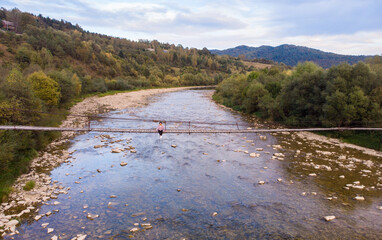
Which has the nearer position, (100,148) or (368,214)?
(368,214)

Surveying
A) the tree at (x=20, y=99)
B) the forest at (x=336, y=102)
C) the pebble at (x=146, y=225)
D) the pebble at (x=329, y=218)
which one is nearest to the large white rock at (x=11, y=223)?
the pebble at (x=146, y=225)

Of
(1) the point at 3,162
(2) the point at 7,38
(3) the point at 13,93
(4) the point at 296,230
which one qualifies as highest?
(2) the point at 7,38

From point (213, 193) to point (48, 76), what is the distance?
22206 millimetres

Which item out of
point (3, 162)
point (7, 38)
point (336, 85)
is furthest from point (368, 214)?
point (7, 38)

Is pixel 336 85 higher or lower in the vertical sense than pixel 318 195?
higher

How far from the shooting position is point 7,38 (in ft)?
162

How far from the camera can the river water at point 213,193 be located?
23.6ft

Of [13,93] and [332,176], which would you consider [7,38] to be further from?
[332,176]

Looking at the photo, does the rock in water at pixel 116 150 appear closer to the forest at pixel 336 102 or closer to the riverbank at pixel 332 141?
the riverbank at pixel 332 141

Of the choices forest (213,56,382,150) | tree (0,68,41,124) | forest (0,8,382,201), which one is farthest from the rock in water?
forest (213,56,382,150)

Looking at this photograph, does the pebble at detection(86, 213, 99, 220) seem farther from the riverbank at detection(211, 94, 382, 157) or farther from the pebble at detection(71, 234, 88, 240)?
the riverbank at detection(211, 94, 382, 157)

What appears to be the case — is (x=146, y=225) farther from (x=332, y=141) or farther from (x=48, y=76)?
(x=48, y=76)

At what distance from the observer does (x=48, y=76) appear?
24.1 metres

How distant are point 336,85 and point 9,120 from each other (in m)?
20.6
